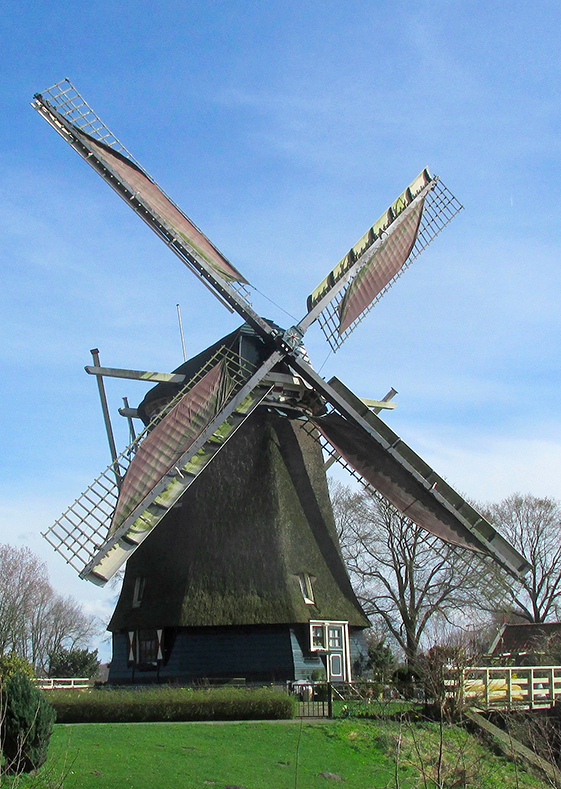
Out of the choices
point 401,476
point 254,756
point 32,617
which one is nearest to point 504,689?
point 401,476

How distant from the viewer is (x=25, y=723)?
1109 cm

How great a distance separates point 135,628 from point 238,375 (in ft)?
22.1

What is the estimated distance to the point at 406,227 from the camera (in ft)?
75.8

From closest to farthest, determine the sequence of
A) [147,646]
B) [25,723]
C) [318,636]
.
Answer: [25,723], [318,636], [147,646]

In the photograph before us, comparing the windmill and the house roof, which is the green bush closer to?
the windmill

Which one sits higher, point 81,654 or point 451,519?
point 451,519

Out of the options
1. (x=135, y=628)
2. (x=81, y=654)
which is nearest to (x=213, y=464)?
(x=135, y=628)

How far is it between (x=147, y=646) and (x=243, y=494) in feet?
14.3

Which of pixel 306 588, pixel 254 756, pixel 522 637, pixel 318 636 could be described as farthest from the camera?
pixel 522 637

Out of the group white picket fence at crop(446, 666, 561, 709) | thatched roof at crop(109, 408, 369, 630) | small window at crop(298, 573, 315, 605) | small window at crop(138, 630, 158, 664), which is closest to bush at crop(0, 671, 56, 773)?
thatched roof at crop(109, 408, 369, 630)

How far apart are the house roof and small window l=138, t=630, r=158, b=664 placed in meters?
17.0

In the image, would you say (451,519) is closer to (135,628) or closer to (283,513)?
(283,513)

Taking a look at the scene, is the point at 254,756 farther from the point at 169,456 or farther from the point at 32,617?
the point at 32,617

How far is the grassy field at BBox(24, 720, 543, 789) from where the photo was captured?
1157 cm
